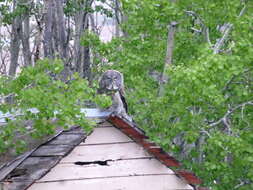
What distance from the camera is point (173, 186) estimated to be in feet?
24.3

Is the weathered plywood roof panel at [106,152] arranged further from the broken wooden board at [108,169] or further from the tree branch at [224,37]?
the tree branch at [224,37]

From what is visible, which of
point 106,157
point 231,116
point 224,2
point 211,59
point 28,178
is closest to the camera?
point 28,178

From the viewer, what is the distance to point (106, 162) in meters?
7.26

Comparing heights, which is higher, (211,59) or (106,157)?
(211,59)

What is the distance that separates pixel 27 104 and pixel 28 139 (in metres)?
0.42

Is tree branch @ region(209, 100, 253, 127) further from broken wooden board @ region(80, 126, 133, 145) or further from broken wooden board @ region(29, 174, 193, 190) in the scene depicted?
broken wooden board @ region(80, 126, 133, 145)

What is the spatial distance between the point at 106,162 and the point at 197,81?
408cm

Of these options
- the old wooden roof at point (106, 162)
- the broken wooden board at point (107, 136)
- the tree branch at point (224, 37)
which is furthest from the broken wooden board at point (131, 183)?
the tree branch at point (224, 37)

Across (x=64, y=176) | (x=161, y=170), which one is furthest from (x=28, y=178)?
(x=161, y=170)

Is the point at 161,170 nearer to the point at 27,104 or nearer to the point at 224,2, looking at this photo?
the point at 27,104

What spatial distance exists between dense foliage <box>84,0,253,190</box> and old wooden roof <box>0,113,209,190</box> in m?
3.76

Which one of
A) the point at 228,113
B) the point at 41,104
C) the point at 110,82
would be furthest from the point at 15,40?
the point at 41,104

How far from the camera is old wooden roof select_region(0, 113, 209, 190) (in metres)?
6.98

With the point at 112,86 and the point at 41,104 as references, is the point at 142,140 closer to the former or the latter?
the point at 41,104
